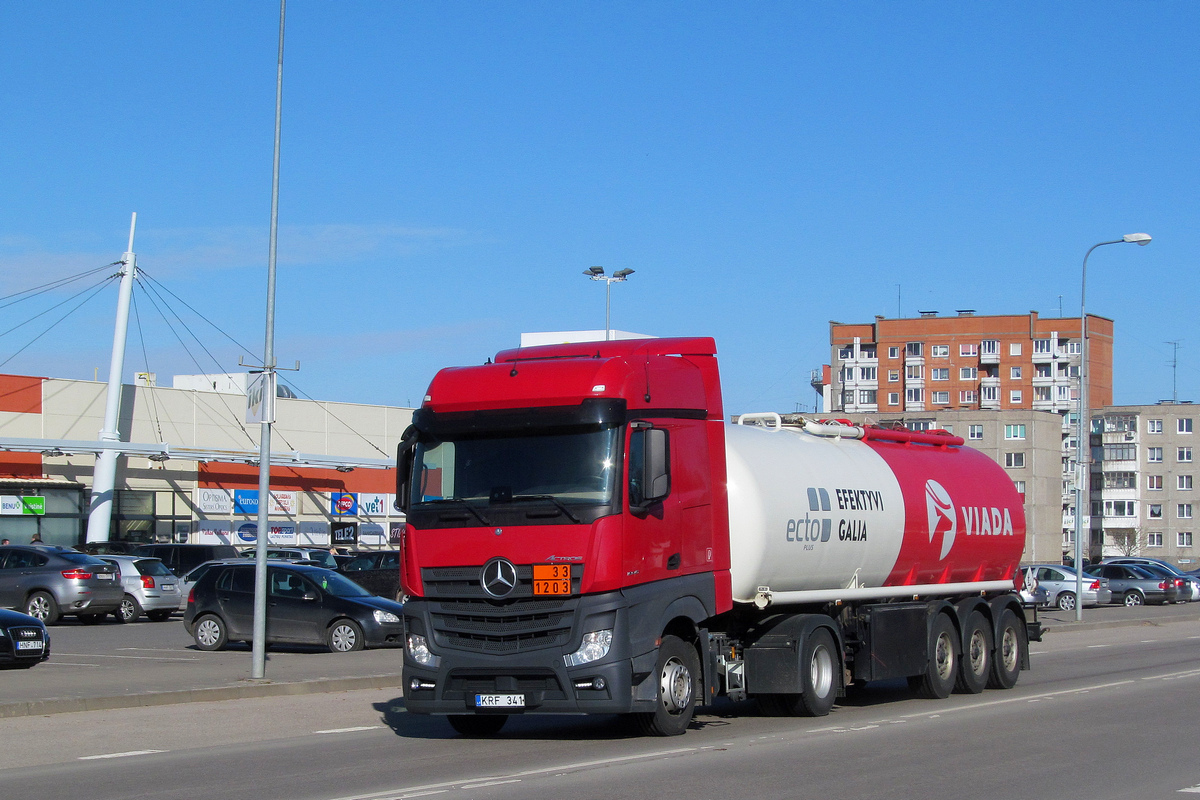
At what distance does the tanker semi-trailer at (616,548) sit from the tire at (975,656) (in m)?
2.62

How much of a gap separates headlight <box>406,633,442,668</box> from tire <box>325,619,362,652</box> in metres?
11.1

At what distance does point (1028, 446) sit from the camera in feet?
354

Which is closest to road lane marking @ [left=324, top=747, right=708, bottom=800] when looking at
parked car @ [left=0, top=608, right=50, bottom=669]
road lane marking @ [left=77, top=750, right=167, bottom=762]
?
road lane marking @ [left=77, top=750, right=167, bottom=762]

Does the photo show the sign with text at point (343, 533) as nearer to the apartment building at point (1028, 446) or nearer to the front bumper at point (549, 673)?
the front bumper at point (549, 673)

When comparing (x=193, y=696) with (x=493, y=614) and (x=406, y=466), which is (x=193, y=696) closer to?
(x=406, y=466)

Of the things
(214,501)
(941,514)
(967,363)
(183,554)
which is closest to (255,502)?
(214,501)

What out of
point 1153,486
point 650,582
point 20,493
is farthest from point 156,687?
point 1153,486

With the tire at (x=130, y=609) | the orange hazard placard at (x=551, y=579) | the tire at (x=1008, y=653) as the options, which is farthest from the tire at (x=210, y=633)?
the orange hazard placard at (x=551, y=579)

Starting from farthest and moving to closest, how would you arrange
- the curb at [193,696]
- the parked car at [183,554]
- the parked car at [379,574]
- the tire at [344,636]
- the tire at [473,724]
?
the parked car at [183,554]
the parked car at [379,574]
the tire at [344,636]
the curb at [193,696]
the tire at [473,724]

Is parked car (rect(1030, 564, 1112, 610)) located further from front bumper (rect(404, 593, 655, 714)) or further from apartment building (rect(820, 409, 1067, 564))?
apartment building (rect(820, 409, 1067, 564))

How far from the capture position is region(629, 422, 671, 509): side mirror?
39.5 feet

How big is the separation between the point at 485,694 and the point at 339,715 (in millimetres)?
3853

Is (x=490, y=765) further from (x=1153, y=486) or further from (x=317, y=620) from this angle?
(x=1153, y=486)

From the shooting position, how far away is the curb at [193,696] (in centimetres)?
1470
